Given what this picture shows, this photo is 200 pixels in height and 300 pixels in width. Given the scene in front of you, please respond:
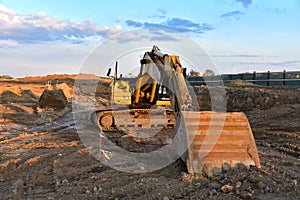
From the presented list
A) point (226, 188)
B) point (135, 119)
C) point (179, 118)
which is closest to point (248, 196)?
point (226, 188)

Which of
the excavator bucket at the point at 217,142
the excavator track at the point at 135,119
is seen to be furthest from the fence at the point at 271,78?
the excavator bucket at the point at 217,142

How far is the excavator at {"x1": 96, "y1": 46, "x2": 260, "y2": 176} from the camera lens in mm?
6098

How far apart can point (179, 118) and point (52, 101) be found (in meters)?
14.3

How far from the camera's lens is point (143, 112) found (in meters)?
11.1

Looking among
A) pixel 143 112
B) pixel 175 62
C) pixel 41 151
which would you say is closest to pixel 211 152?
pixel 175 62

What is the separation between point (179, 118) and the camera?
23.1ft

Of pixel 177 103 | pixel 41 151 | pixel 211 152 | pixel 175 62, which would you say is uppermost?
pixel 175 62

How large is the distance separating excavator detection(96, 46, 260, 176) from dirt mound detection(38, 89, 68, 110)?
822cm

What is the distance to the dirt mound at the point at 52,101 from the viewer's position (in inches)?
778

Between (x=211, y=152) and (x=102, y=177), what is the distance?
184 centimetres

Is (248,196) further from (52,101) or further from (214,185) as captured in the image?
(52,101)

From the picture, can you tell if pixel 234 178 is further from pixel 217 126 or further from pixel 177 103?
pixel 177 103

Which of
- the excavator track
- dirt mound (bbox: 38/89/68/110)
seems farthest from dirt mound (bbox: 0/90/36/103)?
the excavator track

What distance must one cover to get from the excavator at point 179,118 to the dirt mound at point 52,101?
8.22m
